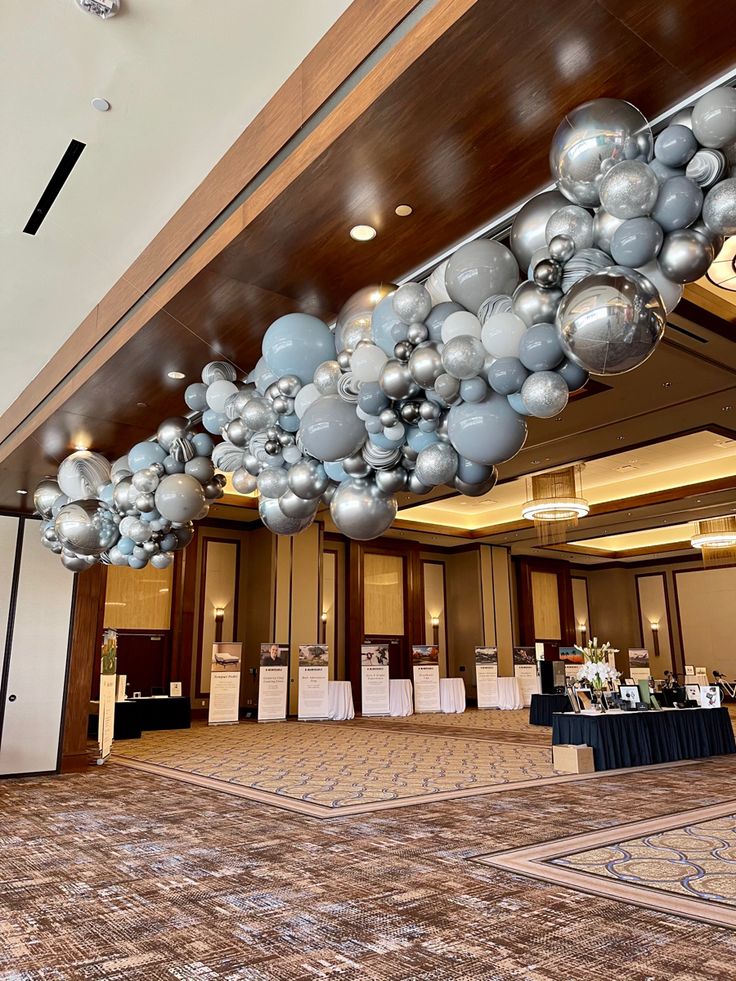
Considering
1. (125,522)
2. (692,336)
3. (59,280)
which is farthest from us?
(692,336)

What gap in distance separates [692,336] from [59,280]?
17.0 feet

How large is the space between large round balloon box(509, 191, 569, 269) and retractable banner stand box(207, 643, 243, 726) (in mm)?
11323

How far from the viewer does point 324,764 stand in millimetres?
7785

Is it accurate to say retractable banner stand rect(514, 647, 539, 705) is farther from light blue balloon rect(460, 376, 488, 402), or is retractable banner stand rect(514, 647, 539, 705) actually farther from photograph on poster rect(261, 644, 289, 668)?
light blue balloon rect(460, 376, 488, 402)

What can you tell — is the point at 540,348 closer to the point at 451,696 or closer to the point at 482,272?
the point at 482,272

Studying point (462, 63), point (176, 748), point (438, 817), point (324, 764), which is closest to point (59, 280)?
point (462, 63)

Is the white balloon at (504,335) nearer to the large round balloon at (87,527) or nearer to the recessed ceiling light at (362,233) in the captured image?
the recessed ceiling light at (362,233)

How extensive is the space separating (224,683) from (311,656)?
1.65 meters

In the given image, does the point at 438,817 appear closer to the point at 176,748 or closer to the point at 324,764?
the point at 324,764

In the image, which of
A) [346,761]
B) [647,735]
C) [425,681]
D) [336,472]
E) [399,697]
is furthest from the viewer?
[425,681]

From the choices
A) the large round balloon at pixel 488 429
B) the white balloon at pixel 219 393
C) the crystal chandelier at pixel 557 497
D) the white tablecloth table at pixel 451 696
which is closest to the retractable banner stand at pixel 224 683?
the white tablecloth table at pixel 451 696

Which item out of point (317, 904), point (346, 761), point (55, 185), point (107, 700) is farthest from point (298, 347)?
point (107, 700)

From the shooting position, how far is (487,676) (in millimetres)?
15867

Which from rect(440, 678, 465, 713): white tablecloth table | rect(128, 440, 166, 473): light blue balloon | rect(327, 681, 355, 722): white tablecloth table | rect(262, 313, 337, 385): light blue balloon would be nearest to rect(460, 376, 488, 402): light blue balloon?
rect(262, 313, 337, 385): light blue balloon
